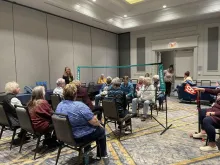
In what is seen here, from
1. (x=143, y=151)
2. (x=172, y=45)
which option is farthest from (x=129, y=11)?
(x=143, y=151)

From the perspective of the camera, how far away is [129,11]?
878 centimetres

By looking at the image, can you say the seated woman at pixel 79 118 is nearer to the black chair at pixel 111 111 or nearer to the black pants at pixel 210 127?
the black chair at pixel 111 111

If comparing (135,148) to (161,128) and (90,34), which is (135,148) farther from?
(90,34)

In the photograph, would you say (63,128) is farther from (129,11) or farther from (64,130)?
(129,11)

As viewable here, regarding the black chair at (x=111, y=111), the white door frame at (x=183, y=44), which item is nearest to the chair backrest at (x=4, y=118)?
the black chair at (x=111, y=111)

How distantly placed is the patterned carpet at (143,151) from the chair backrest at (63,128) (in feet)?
1.84

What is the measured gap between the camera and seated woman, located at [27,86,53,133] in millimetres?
2783

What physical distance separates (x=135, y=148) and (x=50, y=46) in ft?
17.7

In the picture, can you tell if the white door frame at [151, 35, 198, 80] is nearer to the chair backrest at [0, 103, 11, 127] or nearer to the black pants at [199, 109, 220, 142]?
the black pants at [199, 109, 220, 142]

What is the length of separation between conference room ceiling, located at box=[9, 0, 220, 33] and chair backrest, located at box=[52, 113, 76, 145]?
16.0 feet

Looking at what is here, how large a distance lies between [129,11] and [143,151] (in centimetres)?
738

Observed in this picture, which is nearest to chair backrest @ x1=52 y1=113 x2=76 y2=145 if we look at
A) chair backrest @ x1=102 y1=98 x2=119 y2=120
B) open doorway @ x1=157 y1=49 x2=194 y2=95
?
chair backrest @ x1=102 y1=98 x2=119 y2=120

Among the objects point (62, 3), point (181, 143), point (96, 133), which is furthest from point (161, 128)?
point (62, 3)

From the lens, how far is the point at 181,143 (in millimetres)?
3229
